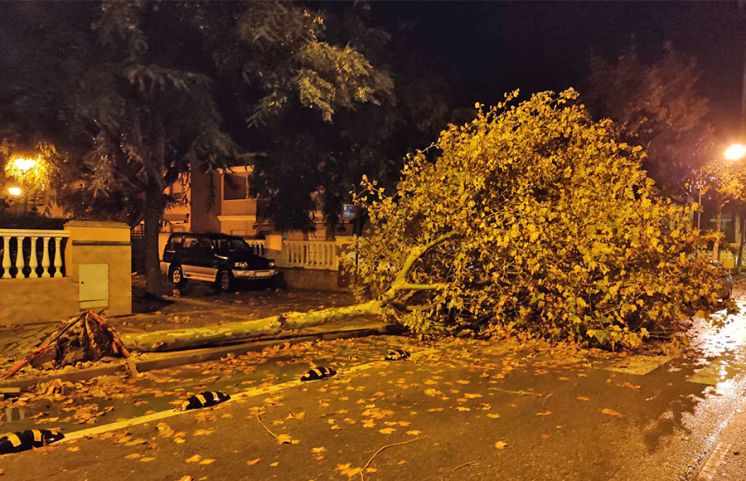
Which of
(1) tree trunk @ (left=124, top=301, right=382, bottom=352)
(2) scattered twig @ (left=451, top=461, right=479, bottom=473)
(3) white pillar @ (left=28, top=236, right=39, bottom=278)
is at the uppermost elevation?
(3) white pillar @ (left=28, top=236, right=39, bottom=278)

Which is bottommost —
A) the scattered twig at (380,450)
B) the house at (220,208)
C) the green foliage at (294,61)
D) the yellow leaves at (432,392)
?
the yellow leaves at (432,392)

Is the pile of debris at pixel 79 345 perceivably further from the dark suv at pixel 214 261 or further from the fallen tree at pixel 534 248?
the dark suv at pixel 214 261

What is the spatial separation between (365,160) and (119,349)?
10.0 m

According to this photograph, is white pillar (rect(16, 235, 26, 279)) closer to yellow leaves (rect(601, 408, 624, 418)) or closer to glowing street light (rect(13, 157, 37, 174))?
glowing street light (rect(13, 157, 37, 174))

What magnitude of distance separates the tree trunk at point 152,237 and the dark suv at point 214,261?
2.68 metres

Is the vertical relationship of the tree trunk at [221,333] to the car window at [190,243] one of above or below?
below

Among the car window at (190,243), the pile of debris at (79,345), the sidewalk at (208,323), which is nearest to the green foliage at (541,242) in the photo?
the sidewalk at (208,323)

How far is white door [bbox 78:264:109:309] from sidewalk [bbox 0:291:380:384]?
0.43m

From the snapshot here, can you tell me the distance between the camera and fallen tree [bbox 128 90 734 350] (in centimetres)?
862

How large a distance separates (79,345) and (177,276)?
1102cm

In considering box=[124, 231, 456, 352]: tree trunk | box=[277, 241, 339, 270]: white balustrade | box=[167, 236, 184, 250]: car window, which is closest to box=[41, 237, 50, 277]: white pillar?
box=[124, 231, 456, 352]: tree trunk

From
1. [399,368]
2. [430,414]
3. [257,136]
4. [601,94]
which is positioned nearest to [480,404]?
[430,414]

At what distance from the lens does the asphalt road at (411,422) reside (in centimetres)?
428

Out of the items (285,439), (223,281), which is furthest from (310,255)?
(285,439)
